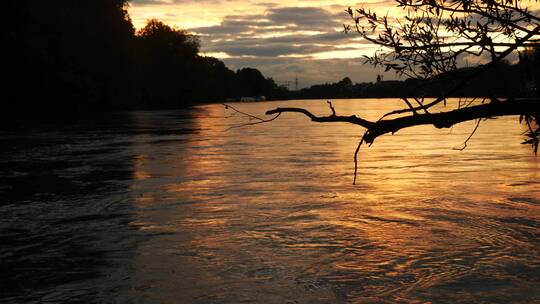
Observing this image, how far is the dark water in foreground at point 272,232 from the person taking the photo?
28.9 ft

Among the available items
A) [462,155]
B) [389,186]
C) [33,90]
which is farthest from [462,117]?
[33,90]

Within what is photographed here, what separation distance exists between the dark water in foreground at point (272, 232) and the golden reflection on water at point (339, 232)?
0.04 m

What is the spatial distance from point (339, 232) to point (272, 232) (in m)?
1.23

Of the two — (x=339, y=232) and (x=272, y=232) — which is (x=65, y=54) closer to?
(x=272, y=232)

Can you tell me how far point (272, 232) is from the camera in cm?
1217

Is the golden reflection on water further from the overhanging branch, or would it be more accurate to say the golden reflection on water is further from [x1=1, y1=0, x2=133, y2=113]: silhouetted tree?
[x1=1, y1=0, x2=133, y2=113]: silhouetted tree

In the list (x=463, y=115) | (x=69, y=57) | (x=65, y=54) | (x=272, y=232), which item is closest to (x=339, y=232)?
(x=272, y=232)

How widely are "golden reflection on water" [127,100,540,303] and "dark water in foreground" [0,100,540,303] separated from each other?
0.04m

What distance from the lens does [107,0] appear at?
8994cm

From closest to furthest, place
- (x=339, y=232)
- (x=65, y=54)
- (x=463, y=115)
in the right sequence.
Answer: (x=463, y=115)
(x=339, y=232)
(x=65, y=54)

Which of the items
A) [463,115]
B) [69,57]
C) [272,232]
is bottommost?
[272,232]

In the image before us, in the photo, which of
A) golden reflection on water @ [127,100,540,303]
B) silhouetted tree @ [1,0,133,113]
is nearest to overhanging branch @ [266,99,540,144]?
golden reflection on water @ [127,100,540,303]

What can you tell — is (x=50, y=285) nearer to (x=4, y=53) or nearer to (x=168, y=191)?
(x=168, y=191)

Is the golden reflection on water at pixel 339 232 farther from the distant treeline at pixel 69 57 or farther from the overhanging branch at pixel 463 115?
the distant treeline at pixel 69 57
